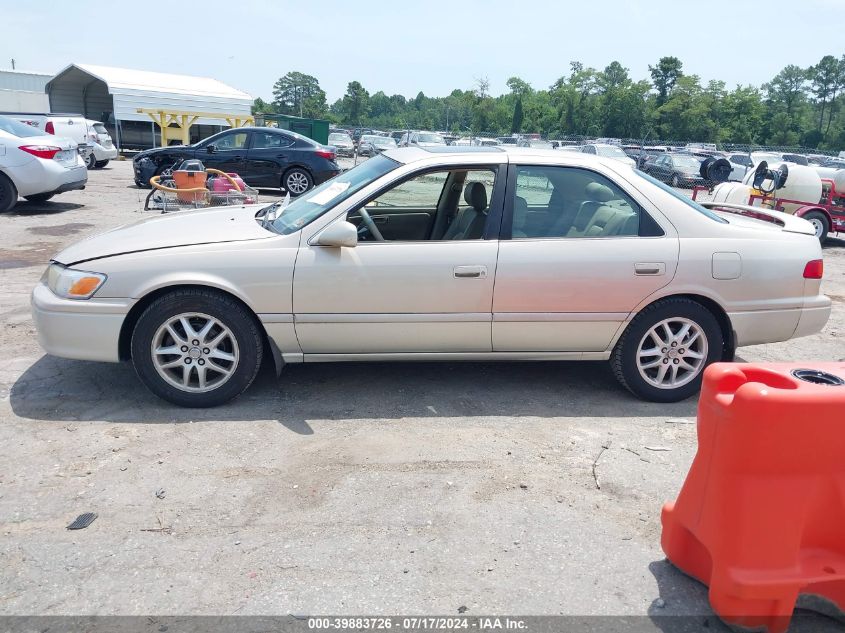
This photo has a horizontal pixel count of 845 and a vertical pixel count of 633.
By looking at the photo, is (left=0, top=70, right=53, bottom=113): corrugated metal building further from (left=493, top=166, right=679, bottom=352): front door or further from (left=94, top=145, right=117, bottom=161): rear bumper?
(left=493, top=166, right=679, bottom=352): front door

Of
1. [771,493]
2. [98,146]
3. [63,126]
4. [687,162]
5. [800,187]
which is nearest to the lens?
[771,493]

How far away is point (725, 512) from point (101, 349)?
3.46m

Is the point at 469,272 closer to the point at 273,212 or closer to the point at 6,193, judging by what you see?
the point at 273,212

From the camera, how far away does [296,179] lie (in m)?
16.1

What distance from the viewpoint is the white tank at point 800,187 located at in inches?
496

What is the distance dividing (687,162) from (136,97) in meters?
22.4

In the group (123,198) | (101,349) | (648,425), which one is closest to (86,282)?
(101,349)

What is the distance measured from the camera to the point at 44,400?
4.37 metres

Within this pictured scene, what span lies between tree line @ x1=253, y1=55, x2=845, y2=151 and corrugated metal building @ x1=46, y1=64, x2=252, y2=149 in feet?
51.9

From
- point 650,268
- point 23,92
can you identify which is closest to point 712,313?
point 650,268

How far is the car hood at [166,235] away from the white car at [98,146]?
17546 millimetres

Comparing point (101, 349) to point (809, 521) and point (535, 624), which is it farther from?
point (809, 521)

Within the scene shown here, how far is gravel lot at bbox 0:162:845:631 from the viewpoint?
2750 mm

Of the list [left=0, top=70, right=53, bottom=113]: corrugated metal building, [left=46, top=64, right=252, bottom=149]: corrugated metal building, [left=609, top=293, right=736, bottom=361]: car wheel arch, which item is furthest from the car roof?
[left=0, top=70, right=53, bottom=113]: corrugated metal building
